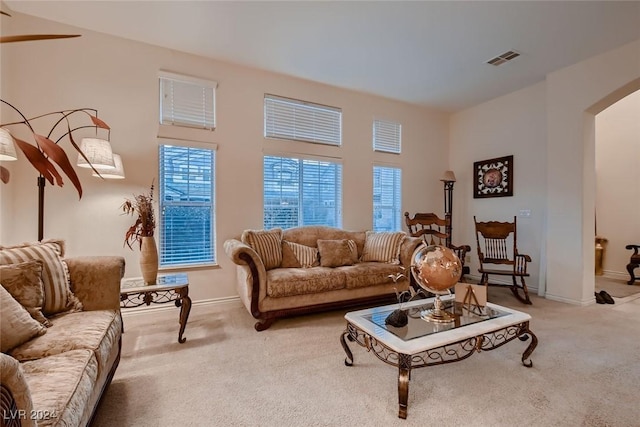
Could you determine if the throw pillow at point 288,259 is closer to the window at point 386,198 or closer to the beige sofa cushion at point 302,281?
the beige sofa cushion at point 302,281

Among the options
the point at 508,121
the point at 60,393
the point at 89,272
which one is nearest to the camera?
the point at 60,393

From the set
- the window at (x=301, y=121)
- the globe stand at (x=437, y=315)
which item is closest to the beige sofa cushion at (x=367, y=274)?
the globe stand at (x=437, y=315)

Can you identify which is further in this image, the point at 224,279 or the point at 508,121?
the point at 508,121

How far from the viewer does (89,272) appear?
1.97m

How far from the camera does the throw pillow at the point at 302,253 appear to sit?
11.2 feet

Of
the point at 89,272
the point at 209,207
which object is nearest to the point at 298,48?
the point at 209,207

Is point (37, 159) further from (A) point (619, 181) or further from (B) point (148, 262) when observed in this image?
(A) point (619, 181)

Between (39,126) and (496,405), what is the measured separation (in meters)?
4.57

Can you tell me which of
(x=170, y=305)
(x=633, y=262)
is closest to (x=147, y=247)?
(x=170, y=305)

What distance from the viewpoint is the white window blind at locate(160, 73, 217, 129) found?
3.39 metres

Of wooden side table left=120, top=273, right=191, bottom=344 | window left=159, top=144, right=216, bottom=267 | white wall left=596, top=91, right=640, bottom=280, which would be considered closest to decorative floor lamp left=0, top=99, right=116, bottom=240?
window left=159, top=144, right=216, bottom=267

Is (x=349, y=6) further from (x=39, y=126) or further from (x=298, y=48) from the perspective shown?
(x=39, y=126)

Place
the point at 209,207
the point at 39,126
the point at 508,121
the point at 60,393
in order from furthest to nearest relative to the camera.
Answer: the point at 508,121
the point at 209,207
the point at 39,126
the point at 60,393

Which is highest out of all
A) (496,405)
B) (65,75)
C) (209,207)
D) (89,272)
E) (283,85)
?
(283,85)
